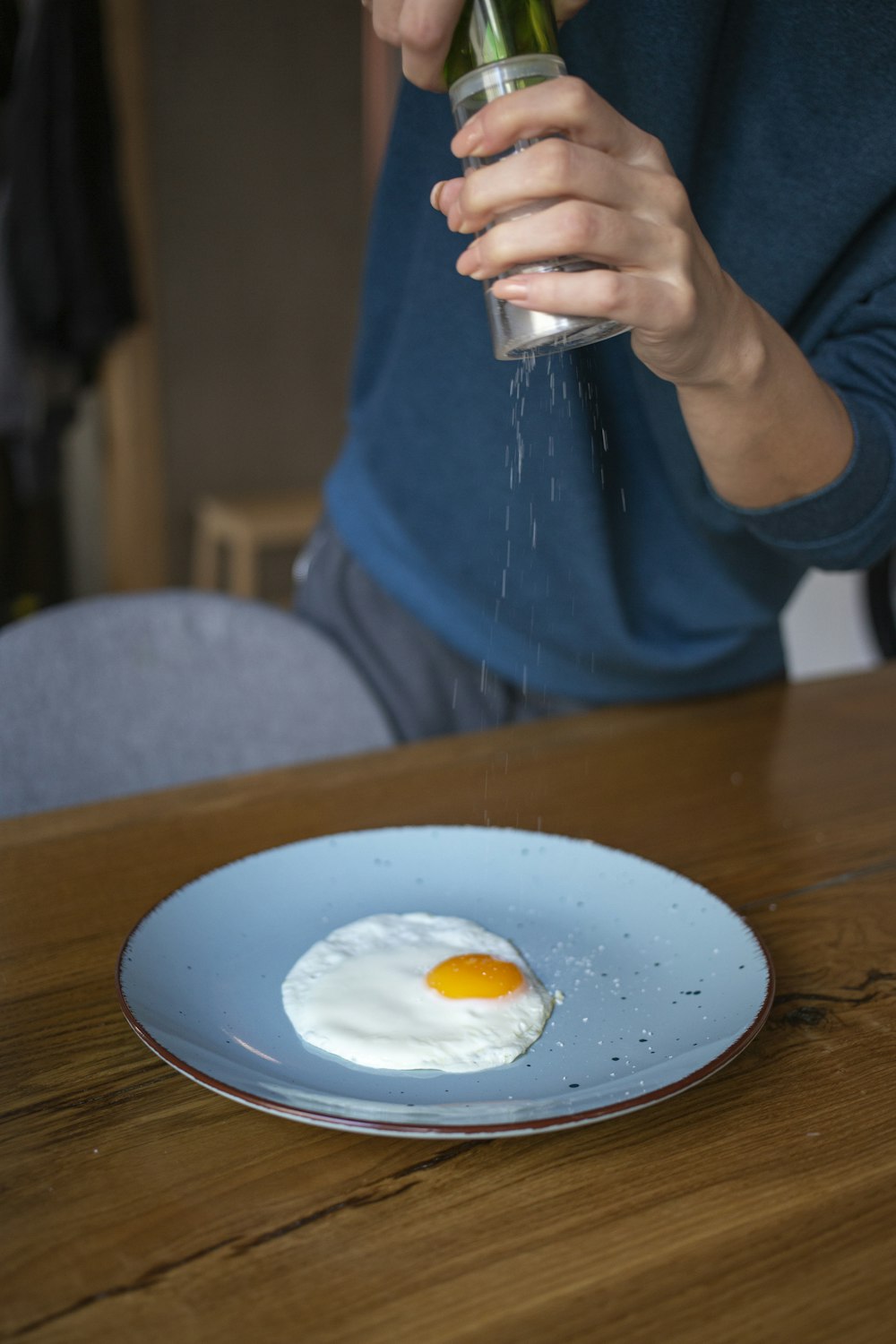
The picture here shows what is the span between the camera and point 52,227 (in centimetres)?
326

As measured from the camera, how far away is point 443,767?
3.77ft

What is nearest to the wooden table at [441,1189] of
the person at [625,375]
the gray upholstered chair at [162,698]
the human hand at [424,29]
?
the gray upholstered chair at [162,698]

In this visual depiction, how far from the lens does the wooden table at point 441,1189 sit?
0.51 meters

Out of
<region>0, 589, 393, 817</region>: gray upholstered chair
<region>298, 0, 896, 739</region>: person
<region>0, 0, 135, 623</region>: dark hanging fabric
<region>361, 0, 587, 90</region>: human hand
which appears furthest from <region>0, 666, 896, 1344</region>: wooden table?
<region>0, 0, 135, 623</region>: dark hanging fabric

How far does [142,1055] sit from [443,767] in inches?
19.8

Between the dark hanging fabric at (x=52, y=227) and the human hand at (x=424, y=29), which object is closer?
the human hand at (x=424, y=29)

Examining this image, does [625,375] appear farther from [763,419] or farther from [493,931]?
[493,931]

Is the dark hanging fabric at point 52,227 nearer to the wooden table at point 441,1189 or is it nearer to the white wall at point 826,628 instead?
the white wall at point 826,628

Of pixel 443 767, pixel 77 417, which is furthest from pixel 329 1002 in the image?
pixel 77 417

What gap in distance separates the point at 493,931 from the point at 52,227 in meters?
2.98

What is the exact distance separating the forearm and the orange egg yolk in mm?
423

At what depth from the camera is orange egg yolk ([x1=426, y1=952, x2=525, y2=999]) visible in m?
0.71

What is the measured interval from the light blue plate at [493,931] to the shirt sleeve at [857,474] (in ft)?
1.12

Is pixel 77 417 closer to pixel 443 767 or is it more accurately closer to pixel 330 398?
pixel 330 398
